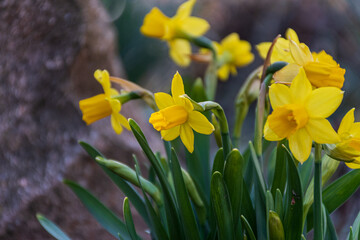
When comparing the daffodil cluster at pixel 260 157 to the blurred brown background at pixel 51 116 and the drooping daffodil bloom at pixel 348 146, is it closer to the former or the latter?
the drooping daffodil bloom at pixel 348 146

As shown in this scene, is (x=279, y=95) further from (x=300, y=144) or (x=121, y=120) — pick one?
(x=121, y=120)

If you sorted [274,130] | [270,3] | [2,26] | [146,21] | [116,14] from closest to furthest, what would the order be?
[274,130] < [146,21] < [2,26] < [116,14] < [270,3]

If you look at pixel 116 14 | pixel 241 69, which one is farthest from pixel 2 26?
pixel 241 69

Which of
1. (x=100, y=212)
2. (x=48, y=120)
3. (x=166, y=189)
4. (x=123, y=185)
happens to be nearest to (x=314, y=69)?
(x=166, y=189)

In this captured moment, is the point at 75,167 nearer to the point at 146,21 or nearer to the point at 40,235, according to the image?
the point at 40,235

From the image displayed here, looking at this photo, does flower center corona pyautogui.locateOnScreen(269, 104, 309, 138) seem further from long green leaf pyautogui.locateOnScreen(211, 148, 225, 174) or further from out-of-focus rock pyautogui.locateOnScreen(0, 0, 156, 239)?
out-of-focus rock pyautogui.locateOnScreen(0, 0, 156, 239)

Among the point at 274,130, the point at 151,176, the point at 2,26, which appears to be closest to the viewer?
the point at 274,130
